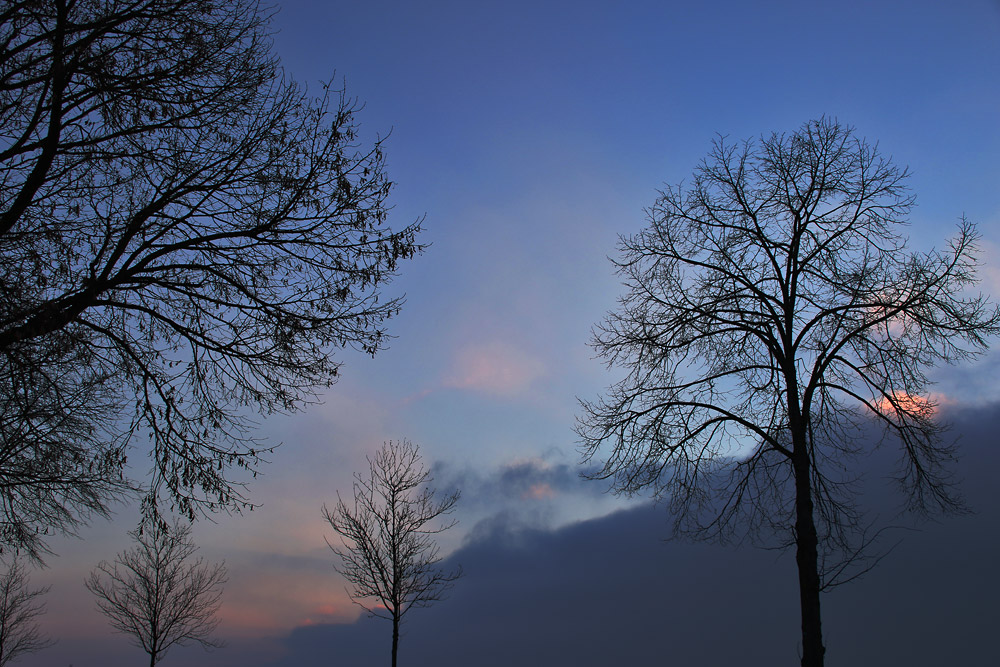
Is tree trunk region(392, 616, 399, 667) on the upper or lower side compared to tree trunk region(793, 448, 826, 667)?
lower

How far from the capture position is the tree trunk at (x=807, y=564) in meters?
8.07

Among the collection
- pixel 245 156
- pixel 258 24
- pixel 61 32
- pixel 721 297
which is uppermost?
pixel 258 24

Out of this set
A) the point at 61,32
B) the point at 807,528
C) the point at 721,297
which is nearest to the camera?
the point at 61,32

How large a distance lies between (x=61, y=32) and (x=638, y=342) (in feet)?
27.4

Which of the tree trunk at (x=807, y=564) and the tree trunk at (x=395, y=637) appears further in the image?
the tree trunk at (x=395, y=637)

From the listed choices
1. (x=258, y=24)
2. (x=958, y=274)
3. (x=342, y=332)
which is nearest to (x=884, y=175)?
(x=958, y=274)

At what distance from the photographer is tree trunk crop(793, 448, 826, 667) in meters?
8.07

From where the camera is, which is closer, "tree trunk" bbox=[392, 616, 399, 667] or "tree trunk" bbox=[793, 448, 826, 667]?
"tree trunk" bbox=[793, 448, 826, 667]

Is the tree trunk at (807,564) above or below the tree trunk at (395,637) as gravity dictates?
above

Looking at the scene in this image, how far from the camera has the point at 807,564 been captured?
8.45 meters

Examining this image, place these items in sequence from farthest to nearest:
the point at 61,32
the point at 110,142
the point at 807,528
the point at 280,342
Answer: the point at 807,528 < the point at 280,342 < the point at 110,142 < the point at 61,32

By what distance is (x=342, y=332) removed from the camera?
7293mm

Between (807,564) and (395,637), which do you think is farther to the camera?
(395,637)

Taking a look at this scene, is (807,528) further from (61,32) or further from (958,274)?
(61,32)
